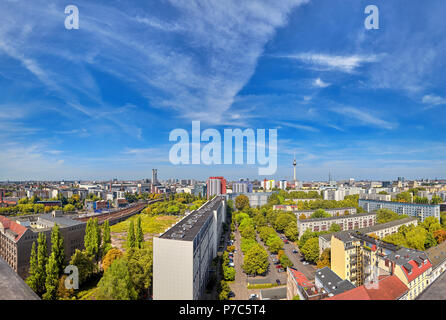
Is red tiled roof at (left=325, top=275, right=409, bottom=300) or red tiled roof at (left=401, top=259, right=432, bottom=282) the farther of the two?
red tiled roof at (left=401, top=259, right=432, bottom=282)

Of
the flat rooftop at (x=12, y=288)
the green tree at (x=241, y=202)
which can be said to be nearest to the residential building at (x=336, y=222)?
the green tree at (x=241, y=202)

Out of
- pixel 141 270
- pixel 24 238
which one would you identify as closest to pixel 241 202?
pixel 141 270


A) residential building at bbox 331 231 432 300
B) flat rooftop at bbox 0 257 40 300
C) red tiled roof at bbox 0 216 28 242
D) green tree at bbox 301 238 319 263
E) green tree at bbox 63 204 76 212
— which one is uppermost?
flat rooftop at bbox 0 257 40 300

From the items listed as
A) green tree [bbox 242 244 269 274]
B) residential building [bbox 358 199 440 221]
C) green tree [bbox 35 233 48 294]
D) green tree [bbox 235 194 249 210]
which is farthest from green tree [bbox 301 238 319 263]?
green tree [bbox 235 194 249 210]

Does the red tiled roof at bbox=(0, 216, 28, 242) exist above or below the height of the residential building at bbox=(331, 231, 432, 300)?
above

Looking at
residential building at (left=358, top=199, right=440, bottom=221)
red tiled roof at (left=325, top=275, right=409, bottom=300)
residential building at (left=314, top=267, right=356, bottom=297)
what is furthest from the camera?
residential building at (left=358, top=199, right=440, bottom=221)

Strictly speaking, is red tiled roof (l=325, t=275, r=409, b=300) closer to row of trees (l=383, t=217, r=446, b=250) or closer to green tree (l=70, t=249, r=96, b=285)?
row of trees (l=383, t=217, r=446, b=250)

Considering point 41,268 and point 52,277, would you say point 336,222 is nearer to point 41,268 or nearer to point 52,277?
point 52,277

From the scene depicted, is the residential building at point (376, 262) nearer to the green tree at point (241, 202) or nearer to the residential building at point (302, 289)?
the residential building at point (302, 289)
